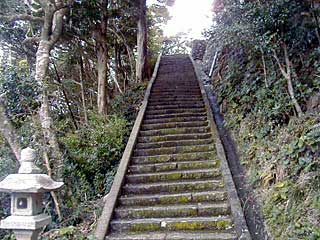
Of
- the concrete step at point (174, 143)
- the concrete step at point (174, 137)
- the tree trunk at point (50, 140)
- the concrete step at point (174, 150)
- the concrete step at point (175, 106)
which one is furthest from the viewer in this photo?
the concrete step at point (175, 106)

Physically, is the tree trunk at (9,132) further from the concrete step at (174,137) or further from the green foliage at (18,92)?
the concrete step at (174,137)

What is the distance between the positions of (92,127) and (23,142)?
2.30 m

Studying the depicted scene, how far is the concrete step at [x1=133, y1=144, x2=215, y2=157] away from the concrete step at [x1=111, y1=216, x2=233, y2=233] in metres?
2.00

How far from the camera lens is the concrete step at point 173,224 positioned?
4.31m

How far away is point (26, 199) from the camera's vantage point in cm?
302

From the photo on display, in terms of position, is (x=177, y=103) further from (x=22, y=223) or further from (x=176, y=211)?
(x=22, y=223)

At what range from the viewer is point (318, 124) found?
3932 mm

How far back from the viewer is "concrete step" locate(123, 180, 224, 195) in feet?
17.0

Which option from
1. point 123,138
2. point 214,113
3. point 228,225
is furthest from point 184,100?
point 228,225

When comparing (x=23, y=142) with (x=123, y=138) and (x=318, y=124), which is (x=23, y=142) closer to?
(x=123, y=138)

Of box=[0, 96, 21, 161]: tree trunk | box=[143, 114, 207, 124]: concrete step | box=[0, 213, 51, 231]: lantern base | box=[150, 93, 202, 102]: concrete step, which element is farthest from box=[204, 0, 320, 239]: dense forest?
box=[0, 96, 21, 161]: tree trunk

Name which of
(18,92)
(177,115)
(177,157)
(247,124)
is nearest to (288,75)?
(247,124)

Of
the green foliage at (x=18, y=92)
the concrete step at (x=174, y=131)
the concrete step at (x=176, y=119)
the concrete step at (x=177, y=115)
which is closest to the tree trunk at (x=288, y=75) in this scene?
the concrete step at (x=174, y=131)

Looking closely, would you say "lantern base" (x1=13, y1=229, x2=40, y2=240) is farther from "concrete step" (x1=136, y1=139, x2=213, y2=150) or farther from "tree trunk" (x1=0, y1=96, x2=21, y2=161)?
"concrete step" (x1=136, y1=139, x2=213, y2=150)
